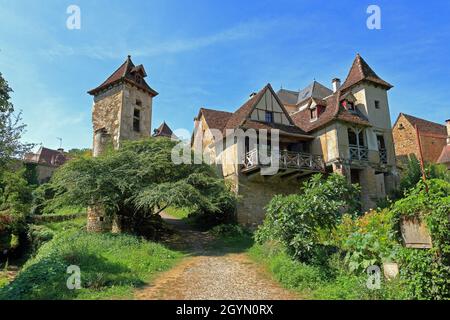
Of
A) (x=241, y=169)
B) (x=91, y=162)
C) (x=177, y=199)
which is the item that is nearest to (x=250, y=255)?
(x=177, y=199)

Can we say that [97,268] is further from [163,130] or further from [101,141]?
[163,130]

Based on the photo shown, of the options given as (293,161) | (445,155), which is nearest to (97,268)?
(293,161)

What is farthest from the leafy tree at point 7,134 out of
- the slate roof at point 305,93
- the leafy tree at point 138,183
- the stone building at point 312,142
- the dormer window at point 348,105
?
the slate roof at point 305,93

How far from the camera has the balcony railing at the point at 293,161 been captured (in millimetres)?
17969

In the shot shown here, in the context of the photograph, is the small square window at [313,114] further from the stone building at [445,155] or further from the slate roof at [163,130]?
the slate roof at [163,130]

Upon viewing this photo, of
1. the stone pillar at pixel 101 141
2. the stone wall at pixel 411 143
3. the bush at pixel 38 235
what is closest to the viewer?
the bush at pixel 38 235

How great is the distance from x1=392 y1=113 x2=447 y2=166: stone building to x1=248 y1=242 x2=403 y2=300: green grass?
26.4 m

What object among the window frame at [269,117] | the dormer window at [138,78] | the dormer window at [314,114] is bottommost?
the window frame at [269,117]

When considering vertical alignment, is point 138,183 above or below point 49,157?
below

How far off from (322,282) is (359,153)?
13686 mm

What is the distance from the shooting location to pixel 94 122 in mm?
25156

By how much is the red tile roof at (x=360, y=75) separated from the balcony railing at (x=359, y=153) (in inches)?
187

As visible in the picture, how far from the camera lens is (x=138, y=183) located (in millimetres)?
14938

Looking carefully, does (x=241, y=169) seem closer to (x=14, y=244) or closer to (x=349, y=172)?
(x=349, y=172)
